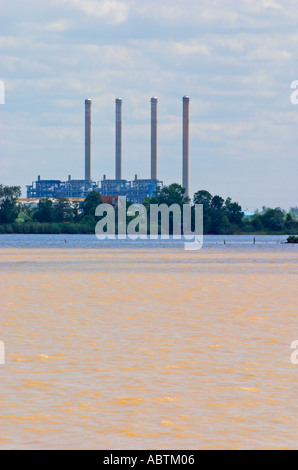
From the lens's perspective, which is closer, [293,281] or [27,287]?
[27,287]

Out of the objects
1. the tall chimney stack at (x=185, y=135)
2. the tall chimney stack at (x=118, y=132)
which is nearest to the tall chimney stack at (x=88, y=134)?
the tall chimney stack at (x=118, y=132)

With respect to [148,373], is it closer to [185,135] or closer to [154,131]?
[185,135]

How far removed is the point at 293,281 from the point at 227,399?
98.6 ft

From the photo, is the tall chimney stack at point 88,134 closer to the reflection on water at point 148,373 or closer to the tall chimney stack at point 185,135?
the tall chimney stack at point 185,135

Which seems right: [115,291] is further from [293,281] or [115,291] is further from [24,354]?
[24,354]

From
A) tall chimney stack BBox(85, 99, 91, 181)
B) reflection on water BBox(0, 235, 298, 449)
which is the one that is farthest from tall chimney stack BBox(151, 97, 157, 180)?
reflection on water BBox(0, 235, 298, 449)

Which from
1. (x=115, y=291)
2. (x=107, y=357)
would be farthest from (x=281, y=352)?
(x=115, y=291)

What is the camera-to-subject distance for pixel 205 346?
1850cm

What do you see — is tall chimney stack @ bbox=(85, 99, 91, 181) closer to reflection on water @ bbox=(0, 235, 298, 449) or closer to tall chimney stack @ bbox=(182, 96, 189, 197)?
tall chimney stack @ bbox=(182, 96, 189, 197)

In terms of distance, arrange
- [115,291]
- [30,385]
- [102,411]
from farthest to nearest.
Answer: [115,291] → [30,385] → [102,411]

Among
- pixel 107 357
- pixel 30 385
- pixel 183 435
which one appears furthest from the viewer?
pixel 107 357

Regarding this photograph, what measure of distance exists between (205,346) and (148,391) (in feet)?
16.6

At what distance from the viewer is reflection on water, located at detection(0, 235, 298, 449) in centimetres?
1098

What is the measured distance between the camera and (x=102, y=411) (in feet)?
39.7
